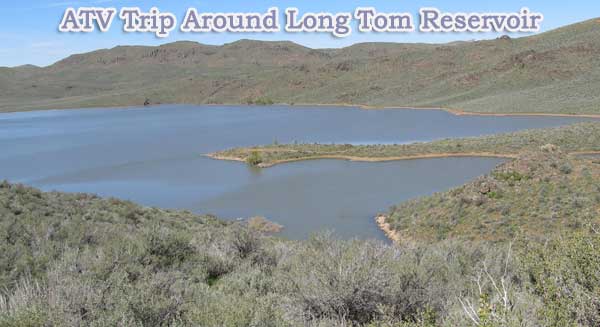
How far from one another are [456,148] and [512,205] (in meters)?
20.6

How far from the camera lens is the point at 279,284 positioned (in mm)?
6625

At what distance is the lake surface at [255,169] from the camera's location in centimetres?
2502

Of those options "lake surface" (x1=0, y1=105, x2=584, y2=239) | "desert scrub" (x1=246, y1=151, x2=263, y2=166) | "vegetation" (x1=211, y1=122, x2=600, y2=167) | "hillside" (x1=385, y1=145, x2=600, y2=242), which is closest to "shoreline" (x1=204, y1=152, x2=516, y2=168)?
"vegetation" (x1=211, y1=122, x2=600, y2=167)

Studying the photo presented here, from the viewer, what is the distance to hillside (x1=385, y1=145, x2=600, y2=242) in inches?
641

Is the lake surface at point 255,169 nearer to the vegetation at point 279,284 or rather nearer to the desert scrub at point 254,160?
the desert scrub at point 254,160

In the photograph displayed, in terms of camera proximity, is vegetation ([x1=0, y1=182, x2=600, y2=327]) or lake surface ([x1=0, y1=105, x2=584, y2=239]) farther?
lake surface ([x1=0, y1=105, x2=584, y2=239])

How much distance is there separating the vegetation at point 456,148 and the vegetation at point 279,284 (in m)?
28.8

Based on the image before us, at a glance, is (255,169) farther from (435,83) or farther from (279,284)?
(435,83)

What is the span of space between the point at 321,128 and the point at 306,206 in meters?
38.6

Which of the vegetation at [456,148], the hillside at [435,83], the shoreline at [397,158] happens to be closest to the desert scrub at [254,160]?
the vegetation at [456,148]

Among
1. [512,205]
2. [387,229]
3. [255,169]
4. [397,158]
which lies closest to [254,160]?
[255,169]

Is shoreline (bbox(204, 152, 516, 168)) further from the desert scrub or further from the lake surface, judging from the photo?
the lake surface

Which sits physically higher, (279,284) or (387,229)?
(279,284)

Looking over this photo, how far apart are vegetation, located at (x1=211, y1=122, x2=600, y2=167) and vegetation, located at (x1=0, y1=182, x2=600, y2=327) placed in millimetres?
28846
